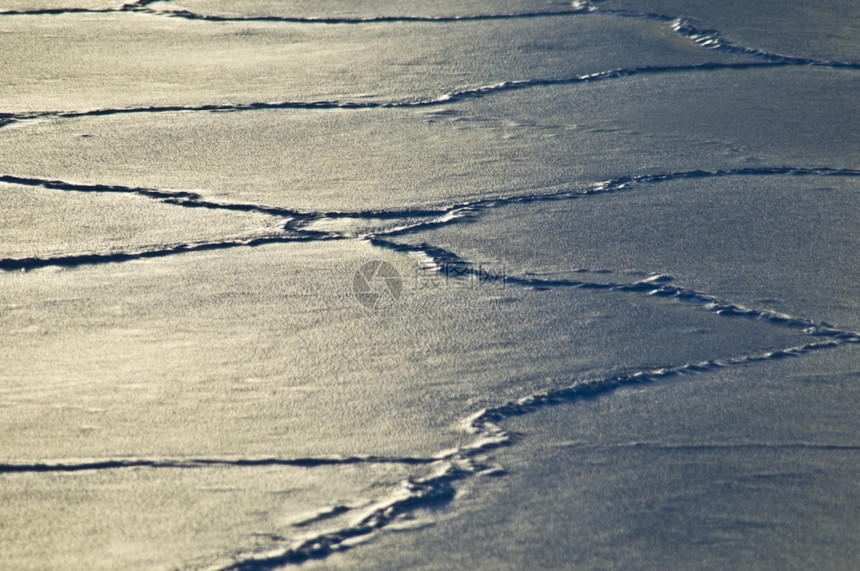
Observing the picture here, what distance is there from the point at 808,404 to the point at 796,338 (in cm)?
14

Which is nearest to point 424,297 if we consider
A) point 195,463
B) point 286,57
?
point 195,463

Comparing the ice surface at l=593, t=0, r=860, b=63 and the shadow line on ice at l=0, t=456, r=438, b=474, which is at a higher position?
the ice surface at l=593, t=0, r=860, b=63

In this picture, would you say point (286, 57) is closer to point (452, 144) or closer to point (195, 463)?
point (452, 144)

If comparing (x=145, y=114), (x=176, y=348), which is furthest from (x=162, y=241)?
(x=145, y=114)

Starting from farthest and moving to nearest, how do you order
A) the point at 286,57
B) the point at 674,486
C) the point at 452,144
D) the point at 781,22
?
the point at 781,22
the point at 286,57
the point at 452,144
the point at 674,486

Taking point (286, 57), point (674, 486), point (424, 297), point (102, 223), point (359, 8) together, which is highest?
point (359, 8)

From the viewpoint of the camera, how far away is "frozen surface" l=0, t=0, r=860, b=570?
3.04 ft

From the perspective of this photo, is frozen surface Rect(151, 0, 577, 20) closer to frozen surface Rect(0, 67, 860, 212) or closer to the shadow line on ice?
frozen surface Rect(0, 67, 860, 212)

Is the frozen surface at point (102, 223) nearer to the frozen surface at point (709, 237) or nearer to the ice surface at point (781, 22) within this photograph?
the frozen surface at point (709, 237)

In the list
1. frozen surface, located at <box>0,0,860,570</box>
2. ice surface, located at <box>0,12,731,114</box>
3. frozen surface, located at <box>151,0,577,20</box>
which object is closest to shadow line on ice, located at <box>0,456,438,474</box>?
frozen surface, located at <box>0,0,860,570</box>

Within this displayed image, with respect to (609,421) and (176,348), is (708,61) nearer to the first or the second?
(609,421)

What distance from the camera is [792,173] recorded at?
1642 millimetres

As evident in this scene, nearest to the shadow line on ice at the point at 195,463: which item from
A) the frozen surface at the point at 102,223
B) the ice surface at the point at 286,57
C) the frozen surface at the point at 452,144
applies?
the frozen surface at the point at 102,223

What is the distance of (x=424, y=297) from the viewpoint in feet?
4.24
